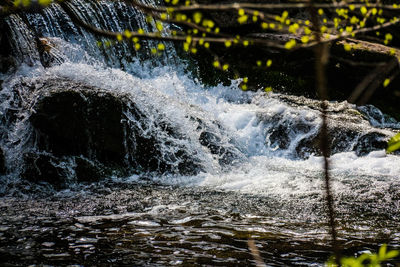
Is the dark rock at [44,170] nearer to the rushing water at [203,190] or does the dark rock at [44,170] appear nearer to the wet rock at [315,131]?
the rushing water at [203,190]

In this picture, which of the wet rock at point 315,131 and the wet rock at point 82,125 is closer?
the wet rock at point 82,125

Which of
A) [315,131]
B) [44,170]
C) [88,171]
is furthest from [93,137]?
[315,131]

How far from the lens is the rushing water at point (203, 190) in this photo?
4016mm

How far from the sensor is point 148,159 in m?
7.50

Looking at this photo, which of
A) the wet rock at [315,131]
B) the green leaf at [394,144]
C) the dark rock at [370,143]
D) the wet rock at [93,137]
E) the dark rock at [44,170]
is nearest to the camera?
the green leaf at [394,144]

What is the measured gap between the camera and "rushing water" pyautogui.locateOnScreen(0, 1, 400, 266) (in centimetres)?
402

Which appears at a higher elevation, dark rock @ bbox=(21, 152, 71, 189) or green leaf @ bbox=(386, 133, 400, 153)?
green leaf @ bbox=(386, 133, 400, 153)

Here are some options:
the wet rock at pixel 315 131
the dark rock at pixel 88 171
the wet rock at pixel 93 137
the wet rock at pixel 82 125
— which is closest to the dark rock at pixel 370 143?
the wet rock at pixel 315 131

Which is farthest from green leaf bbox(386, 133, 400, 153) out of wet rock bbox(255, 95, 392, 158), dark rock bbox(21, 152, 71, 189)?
wet rock bbox(255, 95, 392, 158)

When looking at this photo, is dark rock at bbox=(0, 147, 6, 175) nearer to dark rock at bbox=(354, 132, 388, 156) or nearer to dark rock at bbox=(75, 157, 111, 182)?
dark rock at bbox=(75, 157, 111, 182)

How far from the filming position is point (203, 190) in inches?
251

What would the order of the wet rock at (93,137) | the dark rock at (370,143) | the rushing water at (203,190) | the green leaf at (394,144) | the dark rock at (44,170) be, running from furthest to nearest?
the dark rock at (370,143), the wet rock at (93,137), the dark rock at (44,170), the rushing water at (203,190), the green leaf at (394,144)

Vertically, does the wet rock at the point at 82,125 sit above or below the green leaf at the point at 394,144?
above

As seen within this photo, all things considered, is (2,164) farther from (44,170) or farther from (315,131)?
(315,131)
